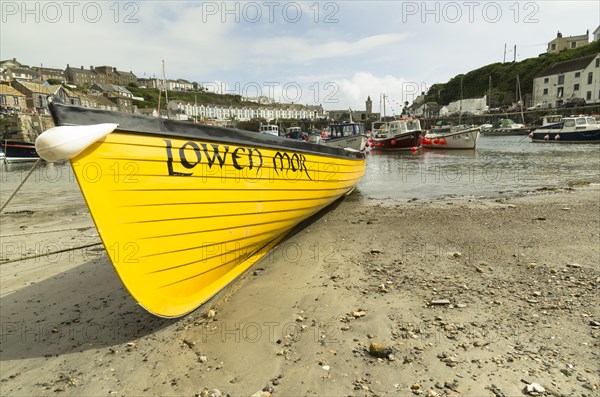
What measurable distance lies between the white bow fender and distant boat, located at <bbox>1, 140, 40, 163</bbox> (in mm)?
42059

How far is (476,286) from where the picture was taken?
14.4 feet

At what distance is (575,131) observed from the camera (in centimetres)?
3475

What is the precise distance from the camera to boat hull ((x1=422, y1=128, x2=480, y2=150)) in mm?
34638

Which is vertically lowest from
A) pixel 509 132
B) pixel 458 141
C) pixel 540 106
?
pixel 458 141

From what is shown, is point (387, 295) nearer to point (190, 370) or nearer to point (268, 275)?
point (268, 275)

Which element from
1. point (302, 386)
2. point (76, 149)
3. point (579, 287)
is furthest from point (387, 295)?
point (76, 149)

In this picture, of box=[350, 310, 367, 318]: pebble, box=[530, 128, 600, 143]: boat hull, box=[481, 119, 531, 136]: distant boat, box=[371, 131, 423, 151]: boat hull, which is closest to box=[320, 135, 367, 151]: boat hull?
box=[371, 131, 423, 151]: boat hull

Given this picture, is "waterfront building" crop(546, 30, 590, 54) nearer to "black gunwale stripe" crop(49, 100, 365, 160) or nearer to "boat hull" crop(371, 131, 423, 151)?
"boat hull" crop(371, 131, 423, 151)

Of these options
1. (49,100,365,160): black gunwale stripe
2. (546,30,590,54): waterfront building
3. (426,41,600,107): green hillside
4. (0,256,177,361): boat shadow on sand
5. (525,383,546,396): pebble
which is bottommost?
(0,256,177,361): boat shadow on sand

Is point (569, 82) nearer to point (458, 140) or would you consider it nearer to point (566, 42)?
point (566, 42)

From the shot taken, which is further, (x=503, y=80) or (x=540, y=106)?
(x=503, y=80)

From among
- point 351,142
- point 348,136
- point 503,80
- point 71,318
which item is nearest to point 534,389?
point 71,318

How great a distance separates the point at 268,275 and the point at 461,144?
117 feet

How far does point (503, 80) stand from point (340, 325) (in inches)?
4997
